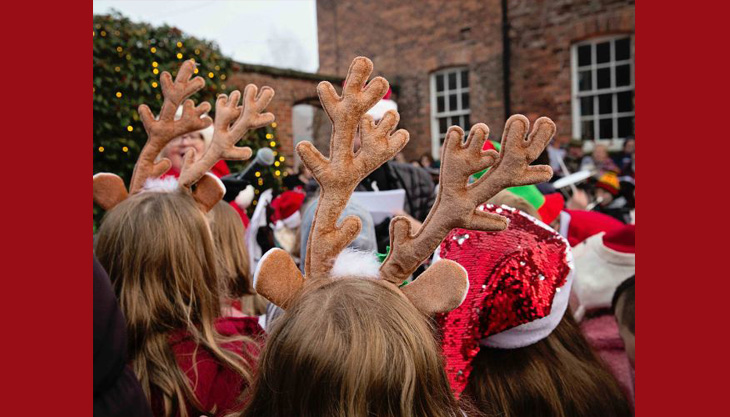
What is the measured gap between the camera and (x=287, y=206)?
421 cm

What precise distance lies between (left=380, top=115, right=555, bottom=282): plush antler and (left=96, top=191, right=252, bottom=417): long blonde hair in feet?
2.35

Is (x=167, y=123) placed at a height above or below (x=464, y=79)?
below

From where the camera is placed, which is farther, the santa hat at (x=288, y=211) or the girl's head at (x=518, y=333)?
the santa hat at (x=288, y=211)

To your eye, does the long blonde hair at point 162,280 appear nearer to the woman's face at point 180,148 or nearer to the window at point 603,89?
the woman's face at point 180,148

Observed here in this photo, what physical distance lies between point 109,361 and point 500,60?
10.3m

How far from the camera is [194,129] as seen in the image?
2.11m

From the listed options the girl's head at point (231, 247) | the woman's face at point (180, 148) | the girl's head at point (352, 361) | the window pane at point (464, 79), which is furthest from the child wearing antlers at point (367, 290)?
the window pane at point (464, 79)

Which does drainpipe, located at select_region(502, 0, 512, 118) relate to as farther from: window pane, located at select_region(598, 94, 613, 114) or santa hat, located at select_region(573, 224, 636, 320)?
santa hat, located at select_region(573, 224, 636, 320)

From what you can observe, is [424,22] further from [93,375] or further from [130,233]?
[93,375]

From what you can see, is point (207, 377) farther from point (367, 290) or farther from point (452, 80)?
point (452, 80)

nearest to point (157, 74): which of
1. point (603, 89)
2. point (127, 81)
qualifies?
point (127, 81)

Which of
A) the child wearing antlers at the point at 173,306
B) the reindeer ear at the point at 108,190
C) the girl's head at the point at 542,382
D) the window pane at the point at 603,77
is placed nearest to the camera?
the girl's head at the point at 542,382

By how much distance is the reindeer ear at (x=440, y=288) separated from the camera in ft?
3.33

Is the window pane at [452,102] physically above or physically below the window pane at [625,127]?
above
